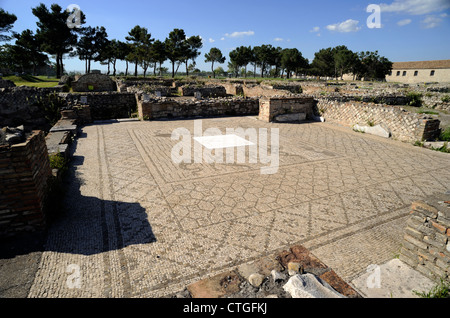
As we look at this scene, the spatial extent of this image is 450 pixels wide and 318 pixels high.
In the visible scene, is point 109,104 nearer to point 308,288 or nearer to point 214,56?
point 308,288

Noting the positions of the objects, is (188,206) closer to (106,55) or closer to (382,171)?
(382,171)

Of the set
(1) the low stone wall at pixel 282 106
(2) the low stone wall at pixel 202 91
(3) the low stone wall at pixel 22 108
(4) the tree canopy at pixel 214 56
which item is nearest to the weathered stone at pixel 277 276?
(1) the low stone wall at pixel 282 106

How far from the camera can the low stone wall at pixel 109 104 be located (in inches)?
437

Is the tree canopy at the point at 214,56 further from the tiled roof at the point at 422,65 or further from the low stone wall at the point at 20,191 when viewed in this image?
the low stone wall at the point at 20,191

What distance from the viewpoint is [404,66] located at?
52.2 m

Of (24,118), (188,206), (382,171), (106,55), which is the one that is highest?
(106,55)

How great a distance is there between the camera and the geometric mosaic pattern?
2484 millimetres

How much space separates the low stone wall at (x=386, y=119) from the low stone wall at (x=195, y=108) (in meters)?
3.45

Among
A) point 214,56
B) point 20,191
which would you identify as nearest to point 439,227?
point 20,191

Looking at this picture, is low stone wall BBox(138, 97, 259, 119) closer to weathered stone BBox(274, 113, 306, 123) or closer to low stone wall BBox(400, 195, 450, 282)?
weathered stone BBox(274, 113, 306, 123)

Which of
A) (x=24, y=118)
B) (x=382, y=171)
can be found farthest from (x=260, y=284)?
(x=24, y=118)

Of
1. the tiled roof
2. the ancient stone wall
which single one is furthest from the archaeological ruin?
the tiled roof
